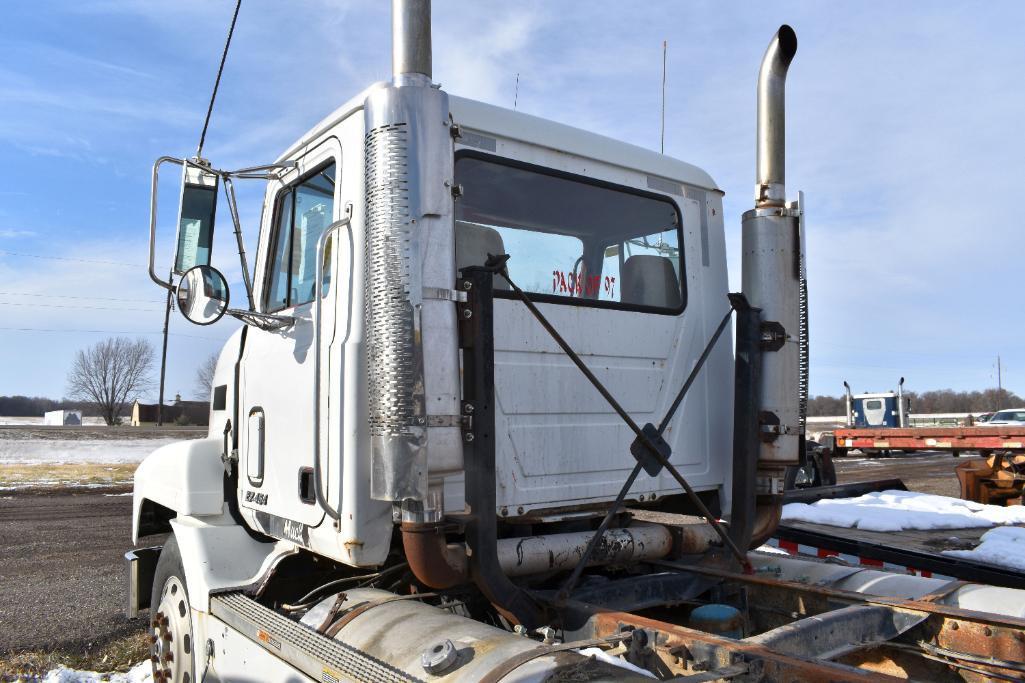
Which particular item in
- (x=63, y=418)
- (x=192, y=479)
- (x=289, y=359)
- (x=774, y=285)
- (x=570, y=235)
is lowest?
(x=63, y=418)

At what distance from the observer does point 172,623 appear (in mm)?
3969

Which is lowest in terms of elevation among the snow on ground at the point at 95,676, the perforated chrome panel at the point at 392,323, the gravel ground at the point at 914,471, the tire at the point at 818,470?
the gravel ground at the point at 914,471

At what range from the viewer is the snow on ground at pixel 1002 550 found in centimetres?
475

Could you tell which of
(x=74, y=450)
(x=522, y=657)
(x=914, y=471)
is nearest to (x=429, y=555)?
(x=522, y=657)

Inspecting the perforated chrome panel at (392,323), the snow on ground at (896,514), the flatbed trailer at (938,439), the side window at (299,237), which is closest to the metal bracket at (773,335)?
the perforated chrome panel at (392,323)

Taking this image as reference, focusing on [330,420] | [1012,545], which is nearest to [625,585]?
[330,420]

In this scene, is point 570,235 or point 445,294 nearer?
point 445,294

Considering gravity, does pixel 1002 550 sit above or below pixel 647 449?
below

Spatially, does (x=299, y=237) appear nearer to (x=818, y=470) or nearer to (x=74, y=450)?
(x=818, y=470)

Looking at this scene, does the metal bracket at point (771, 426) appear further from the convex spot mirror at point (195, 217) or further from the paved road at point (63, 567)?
the paved road at point (63, 567)

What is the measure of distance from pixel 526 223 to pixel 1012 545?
4287mm

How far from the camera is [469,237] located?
3234mm

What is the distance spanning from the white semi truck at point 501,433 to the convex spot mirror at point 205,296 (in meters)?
0.01

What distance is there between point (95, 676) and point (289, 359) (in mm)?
3005
